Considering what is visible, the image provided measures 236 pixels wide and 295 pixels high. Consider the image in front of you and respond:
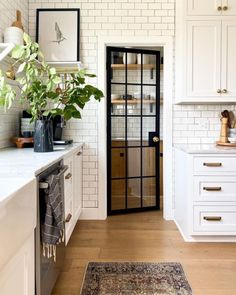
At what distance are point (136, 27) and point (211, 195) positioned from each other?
80.1 inches

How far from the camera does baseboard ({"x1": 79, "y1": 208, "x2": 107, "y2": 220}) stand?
370 centimetres

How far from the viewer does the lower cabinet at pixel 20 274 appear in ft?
3.39

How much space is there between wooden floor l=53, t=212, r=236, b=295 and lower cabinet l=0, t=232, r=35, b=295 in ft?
2.61

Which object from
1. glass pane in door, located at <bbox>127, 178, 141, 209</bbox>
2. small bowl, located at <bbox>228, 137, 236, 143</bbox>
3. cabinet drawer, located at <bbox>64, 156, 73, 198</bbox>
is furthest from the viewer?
glass pane in door, located at <bbox>127, 178, 141, 209</bbox>

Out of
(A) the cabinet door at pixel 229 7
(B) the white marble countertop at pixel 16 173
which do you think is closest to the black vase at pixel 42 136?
(B) the white marble countertop at pixel 16 173

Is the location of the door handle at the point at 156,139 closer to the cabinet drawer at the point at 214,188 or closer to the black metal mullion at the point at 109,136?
the black metal mullion at the point at 109,136

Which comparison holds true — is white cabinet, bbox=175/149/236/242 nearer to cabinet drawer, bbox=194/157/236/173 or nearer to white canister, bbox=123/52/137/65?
cabinet drawer, bbox=194/157/236/173

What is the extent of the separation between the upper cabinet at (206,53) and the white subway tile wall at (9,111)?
170cm

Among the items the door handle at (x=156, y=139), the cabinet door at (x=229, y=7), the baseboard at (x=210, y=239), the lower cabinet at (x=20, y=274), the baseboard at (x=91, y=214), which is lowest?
the baseboard at (x=210, y=239)

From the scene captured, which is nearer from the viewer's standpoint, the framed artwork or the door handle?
the framed artwork

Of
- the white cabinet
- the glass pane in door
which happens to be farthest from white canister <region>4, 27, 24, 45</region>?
the glass pane in door

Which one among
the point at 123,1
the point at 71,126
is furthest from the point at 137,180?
the point at 123,1

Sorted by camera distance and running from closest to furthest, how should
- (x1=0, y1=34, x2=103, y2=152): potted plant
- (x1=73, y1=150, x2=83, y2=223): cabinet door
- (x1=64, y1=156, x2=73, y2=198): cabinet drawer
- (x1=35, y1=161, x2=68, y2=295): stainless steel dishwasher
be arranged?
(x1=35, y1=161, x2=68, y2=295): stainless steel dishwasher, (x1=0, y1=34, x2=103, y2=152): potted plant, (x1=64, y1=156, x2=73, y2=198): cabinet drawer, (x1=73, y1=150, x2=83, y2=223): cabinet door

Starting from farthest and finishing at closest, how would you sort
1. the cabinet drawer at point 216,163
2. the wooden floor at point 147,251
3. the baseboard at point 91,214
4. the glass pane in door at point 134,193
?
the glass pane in door at point 134,193 < the baseboard at point 91,214 < the cabinet drawer at point 216,163 < the wooden floor at point 147,251
